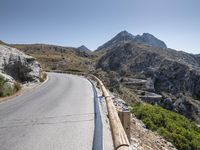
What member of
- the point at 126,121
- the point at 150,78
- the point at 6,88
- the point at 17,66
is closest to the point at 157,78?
the point at 150,78

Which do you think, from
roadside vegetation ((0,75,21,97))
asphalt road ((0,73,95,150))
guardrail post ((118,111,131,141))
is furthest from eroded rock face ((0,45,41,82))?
guardrail post ((118,111,131,141))

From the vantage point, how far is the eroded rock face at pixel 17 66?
79.7 feet

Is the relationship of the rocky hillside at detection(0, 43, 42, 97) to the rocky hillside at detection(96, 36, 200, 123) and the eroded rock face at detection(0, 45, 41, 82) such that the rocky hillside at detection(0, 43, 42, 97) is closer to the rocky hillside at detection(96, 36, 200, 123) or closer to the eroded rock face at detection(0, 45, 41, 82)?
the eroded rock face at detection(0, 45, 41, 82)

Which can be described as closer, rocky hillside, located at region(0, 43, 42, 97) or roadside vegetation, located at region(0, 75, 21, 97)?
roadside vegetation, located at region(0, 75, 21, 97)

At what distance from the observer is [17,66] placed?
26.5 metres

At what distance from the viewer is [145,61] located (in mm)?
123500

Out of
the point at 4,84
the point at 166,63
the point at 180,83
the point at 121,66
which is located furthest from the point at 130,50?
the point at 4,84

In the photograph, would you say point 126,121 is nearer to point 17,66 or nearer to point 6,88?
point 6,88

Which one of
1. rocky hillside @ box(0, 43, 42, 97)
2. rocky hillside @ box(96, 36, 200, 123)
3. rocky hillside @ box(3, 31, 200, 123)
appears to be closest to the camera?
rocky hillside @ box(0, 43, 42, 97)

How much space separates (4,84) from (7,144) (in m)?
13.4

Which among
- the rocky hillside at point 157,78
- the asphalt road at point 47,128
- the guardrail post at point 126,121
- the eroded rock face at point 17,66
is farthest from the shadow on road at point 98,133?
the rocky hillside at point 157,78

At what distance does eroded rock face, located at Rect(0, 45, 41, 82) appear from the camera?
2430 centimetres

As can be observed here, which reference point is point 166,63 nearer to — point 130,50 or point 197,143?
point 130,50

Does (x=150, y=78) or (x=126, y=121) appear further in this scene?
(x=150, y=78)
